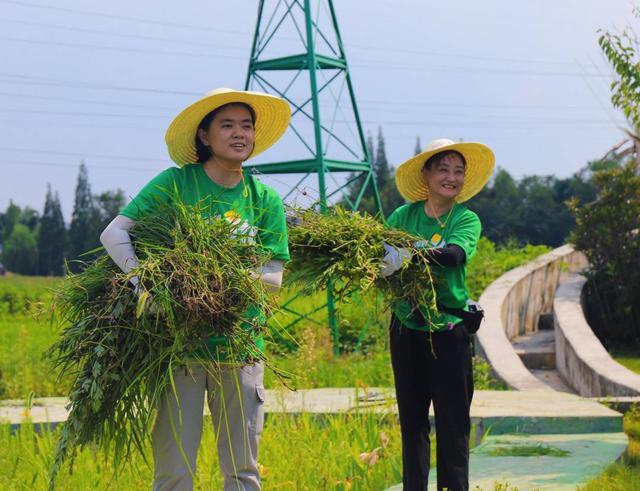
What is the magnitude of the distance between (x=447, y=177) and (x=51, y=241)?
64.3m

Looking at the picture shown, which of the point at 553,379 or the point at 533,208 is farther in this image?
the point at 533,208

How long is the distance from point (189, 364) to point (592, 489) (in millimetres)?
2300

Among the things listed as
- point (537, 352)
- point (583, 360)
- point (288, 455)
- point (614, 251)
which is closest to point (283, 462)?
point (288, 455)

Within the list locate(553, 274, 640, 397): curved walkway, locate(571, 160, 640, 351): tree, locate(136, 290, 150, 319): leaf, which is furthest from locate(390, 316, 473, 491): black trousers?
locate(571, 160, 640, 351): tree

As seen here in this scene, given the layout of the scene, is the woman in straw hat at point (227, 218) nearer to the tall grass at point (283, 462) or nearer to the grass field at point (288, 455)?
the grass field at point (288, 455)

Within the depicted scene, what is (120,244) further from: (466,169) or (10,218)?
(10,218)

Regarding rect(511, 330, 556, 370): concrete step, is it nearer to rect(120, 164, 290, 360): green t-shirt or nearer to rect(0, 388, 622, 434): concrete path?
rect(0, 388, 622, 434): concrete path

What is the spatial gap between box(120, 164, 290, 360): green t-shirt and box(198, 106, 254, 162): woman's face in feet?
0.36

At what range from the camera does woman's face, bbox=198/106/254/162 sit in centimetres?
346

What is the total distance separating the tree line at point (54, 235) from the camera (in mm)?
54031

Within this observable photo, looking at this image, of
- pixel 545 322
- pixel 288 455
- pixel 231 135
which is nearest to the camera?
pixel 231 135

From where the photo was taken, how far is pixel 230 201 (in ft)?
11.3

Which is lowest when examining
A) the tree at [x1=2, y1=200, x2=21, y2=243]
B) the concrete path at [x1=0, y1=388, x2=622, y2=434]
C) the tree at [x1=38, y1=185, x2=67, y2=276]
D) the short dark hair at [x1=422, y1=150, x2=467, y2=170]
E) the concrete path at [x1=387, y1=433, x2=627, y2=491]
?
the concrete path at [x1=387, y1=433, x2=627, y2=491]

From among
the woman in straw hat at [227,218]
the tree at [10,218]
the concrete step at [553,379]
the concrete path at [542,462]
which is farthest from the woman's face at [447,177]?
the tree at [10,218]
